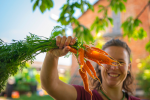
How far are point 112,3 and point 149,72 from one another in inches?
212

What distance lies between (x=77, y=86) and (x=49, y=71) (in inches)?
17.5

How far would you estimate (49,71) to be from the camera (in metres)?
1.23

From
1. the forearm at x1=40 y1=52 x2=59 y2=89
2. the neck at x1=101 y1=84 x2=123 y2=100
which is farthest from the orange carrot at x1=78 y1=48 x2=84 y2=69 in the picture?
the neck at x1=101 y1=84 x2=123 y2=100

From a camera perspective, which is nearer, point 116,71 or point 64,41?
point 64,41

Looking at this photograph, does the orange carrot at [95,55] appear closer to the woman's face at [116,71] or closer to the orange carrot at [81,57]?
the orange carrot at [81,57]

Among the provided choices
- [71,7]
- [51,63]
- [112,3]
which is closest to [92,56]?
[51,63]

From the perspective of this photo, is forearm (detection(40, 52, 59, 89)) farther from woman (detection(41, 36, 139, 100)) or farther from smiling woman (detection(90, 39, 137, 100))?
smiling woman (detection(90, 39, 137, 100))

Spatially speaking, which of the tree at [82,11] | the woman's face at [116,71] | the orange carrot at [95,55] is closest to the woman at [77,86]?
the woman's face at [116,71]

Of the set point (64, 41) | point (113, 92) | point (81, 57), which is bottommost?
point (113, 92)

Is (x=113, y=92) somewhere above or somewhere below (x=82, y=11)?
Answer: below

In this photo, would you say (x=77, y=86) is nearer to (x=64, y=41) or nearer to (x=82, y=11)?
(x=64, y=41)

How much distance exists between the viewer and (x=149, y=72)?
22.1 feet

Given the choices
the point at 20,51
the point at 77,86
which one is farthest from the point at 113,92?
the point at 20,51

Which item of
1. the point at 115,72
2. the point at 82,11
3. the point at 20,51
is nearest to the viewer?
the point at 20,51
